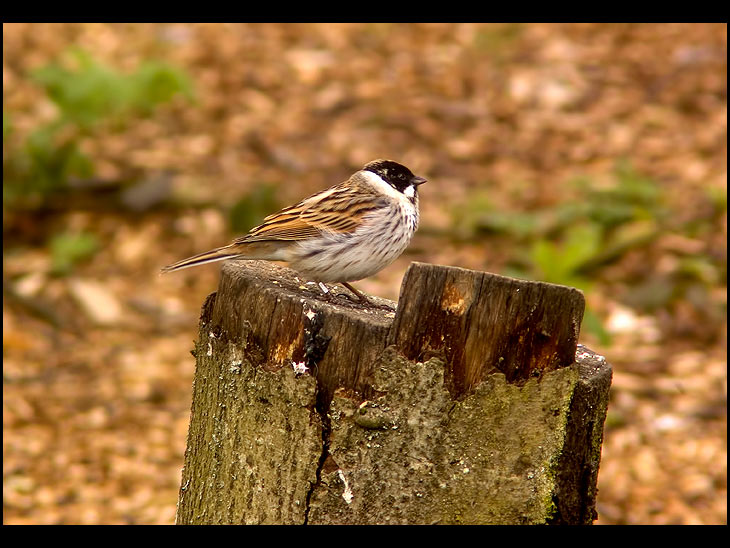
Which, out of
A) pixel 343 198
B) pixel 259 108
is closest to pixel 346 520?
pixel 343 198

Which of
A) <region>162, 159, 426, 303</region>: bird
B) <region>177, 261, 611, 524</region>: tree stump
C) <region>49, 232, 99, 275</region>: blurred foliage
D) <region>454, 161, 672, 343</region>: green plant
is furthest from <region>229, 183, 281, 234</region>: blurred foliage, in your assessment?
<region>177, 261, 611, 524</region>: tree stump

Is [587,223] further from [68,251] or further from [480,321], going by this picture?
[480,321]

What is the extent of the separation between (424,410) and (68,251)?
6.12m

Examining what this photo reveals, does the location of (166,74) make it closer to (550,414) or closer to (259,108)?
(259,108)

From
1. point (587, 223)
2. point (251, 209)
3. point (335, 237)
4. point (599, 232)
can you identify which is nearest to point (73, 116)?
point (251, 209)

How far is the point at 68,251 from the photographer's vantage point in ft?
28.5

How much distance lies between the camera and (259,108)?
1105 centimetres

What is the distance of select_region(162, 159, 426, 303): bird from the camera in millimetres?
4637

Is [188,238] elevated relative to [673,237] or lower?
lower

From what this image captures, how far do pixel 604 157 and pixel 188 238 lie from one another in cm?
398

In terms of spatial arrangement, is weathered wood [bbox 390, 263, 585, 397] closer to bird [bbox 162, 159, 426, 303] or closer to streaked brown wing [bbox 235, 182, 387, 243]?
bird [bbox 162, 159, 426, 303]

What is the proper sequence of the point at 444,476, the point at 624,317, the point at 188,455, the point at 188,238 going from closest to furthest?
the point at 444,476, the point at 188,455, the point at 624,317, the point at 188,238

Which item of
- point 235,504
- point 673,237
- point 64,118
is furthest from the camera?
point 64,118

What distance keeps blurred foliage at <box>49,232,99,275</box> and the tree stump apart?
5547 millimetres
